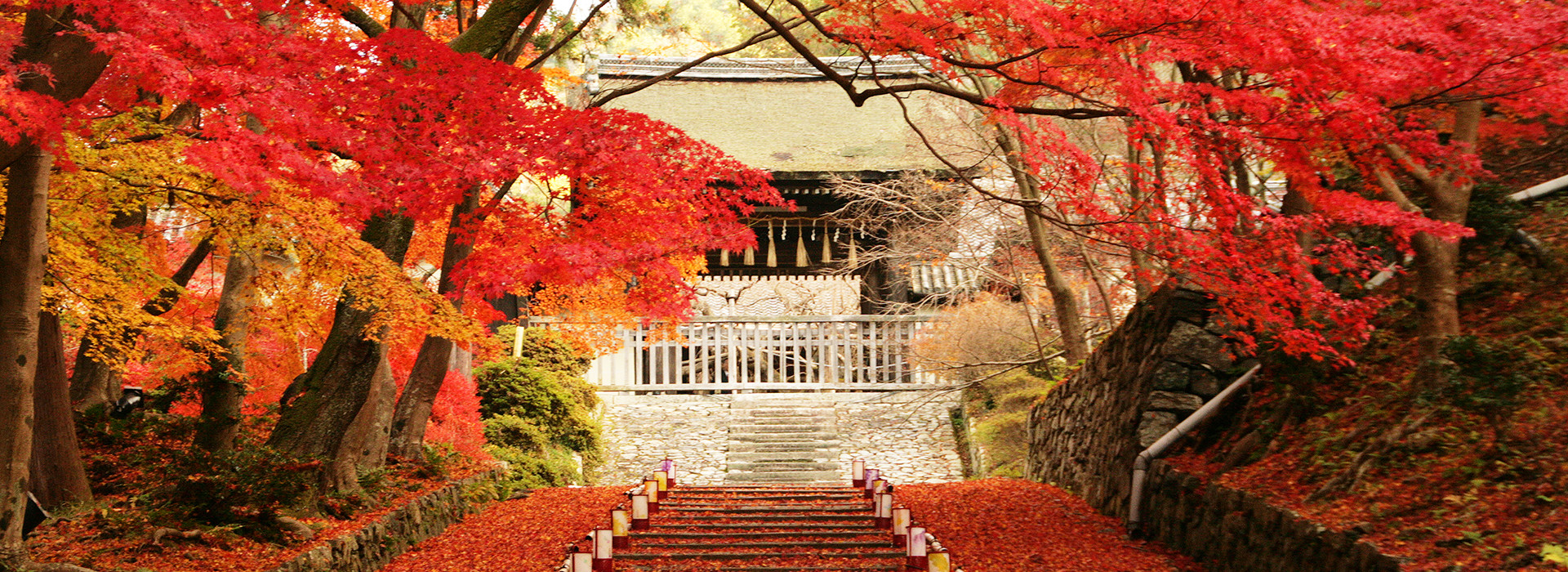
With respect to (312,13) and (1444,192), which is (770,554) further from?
(312,13)

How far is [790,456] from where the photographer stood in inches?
600

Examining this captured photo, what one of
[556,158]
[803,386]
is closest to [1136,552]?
[556,158]

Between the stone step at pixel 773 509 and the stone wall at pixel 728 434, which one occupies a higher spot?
the stone wall at pixel 728 434

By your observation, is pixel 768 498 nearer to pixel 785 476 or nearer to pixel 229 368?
pixel 785 476

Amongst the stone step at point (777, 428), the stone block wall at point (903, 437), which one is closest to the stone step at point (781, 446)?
the stone block wall at point (903, 437)

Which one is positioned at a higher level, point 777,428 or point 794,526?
point 777,428

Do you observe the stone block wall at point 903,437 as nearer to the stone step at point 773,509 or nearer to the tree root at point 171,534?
the stone step at point 773,509

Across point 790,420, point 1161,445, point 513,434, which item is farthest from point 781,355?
point 1161,445

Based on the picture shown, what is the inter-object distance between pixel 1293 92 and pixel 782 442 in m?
10.7

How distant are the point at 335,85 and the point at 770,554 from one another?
14.0 ft

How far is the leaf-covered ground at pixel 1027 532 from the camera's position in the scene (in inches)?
283

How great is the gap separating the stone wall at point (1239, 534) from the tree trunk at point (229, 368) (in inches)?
275

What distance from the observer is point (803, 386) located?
17.8 metres

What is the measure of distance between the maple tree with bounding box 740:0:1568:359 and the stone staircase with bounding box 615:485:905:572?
2.88 metres
